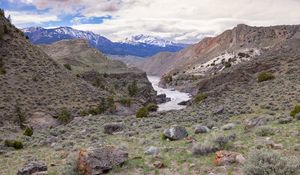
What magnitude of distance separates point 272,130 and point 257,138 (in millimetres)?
930

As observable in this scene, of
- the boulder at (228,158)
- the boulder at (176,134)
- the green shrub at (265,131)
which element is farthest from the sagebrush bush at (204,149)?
the boulder at (176,134)

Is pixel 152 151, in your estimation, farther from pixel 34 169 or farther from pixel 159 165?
pixel 34 169

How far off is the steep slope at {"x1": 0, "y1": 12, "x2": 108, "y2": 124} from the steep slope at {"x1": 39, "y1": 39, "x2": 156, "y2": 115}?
7493 mm

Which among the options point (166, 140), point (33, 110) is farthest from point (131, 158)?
point (33, 110)

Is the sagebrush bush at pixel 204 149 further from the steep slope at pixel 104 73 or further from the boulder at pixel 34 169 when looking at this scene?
the steep slope at pixel 104 73

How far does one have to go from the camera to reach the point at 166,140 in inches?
753

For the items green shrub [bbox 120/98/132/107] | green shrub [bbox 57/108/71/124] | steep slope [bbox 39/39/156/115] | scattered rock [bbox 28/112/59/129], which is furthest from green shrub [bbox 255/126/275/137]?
green shrub [bbox 120/98/132/107]

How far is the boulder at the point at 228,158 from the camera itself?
12667 mm

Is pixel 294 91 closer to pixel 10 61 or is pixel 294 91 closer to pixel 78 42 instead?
pixel 10 61

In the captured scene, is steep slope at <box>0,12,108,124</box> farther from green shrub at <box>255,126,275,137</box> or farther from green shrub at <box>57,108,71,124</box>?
green shrub at <box>255,126,275,137</box>

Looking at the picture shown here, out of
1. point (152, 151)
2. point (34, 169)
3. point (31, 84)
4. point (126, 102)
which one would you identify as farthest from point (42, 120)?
point (152, 151)

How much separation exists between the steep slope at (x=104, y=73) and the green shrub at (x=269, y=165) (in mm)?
57091

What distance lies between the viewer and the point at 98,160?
13.9 meters

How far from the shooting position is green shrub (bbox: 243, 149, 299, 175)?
10609 mm
